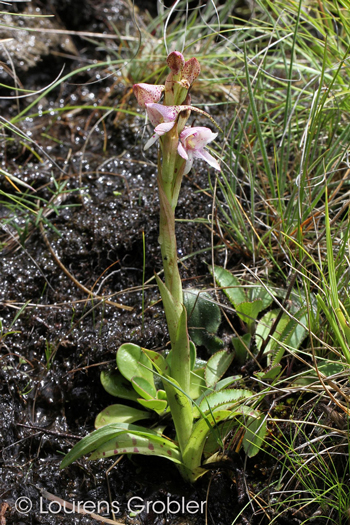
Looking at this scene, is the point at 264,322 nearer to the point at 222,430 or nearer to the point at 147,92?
the point at 222,430

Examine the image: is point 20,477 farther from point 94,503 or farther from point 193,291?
point 193,291

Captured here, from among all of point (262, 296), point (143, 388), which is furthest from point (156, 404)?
point (262, 296)

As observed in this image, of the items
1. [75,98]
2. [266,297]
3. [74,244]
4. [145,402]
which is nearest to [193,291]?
[266,297]

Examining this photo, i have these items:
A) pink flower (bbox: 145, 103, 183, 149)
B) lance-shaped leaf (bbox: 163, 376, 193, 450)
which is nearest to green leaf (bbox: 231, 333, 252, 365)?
lance-shaped leaf (bbox: 163, 376, 193, 450)

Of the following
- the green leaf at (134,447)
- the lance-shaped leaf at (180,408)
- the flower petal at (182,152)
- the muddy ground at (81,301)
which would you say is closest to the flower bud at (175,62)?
the flower petal at (182,152)

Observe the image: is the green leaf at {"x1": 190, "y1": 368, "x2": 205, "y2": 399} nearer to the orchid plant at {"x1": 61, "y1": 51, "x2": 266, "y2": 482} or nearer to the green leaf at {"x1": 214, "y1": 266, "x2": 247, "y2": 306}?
the orchid plant at {"x1": 61, "y1": 51, "x2": 266, "y2": 482}
